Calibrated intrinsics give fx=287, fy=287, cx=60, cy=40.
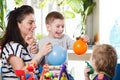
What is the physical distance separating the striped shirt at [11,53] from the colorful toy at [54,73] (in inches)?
7.5

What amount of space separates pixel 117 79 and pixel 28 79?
678mm

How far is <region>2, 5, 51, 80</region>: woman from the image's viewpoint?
6.07 feet

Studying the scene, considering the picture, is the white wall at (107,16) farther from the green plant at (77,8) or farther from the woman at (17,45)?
the woman at (17,45)

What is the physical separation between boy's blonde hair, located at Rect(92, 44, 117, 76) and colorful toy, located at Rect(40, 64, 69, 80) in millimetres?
228

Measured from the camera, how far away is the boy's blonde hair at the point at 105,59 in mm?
1871

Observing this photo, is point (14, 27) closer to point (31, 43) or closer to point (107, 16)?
point (31, 43)

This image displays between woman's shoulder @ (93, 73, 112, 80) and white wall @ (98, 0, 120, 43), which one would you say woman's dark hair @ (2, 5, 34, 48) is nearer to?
woman's shoulder @ (93, 73, 112, 80)

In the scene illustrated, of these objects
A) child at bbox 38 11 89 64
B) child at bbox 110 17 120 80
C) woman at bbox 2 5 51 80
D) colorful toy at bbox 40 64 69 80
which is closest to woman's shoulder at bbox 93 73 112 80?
colorful toy at bbox 40 64 69 80

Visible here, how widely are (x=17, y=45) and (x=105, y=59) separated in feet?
1.91

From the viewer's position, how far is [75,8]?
11.2 feet

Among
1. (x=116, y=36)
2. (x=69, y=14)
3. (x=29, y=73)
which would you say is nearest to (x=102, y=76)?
(x=29, y=73)

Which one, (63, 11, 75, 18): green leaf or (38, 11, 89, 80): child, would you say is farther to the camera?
(63, 11, 75, 18): green leaf

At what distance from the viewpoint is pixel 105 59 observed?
188 centimetres

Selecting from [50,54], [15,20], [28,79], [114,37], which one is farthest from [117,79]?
[114,37]
